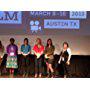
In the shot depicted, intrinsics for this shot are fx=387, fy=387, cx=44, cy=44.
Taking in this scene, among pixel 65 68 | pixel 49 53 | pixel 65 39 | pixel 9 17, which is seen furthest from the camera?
pixel 65 39

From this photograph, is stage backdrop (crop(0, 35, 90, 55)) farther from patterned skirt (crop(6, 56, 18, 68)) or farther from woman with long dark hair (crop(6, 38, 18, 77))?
patterned skirt (crop(6, 56, 18, 68))

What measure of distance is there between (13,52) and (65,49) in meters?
1.54

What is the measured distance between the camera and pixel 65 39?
12641 millimetres

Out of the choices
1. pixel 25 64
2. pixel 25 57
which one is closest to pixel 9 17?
pixel 25 57

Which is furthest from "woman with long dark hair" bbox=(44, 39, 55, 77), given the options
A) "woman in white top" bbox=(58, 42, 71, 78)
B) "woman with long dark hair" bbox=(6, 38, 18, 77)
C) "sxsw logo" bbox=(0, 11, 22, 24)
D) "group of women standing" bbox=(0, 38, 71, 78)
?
"sxsw logo" bbox=(0, 11, 22, 24)

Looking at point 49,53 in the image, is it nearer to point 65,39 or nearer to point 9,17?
point 65,39

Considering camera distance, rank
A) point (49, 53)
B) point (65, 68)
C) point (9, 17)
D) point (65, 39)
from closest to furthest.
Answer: point (49, 53)
point (9, 17)
point (65, 68)
point (65, 39)

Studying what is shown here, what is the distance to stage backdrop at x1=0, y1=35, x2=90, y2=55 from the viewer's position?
1249 cm

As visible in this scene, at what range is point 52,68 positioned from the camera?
39.7ft

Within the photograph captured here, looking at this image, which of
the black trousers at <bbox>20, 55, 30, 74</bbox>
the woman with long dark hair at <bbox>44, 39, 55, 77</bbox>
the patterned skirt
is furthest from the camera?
the black trousers at <bbox>20, 55, 30, 74</bbox>

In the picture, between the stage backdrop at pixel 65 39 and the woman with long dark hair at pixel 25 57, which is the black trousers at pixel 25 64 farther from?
the stage backdrop at pixel 65 39

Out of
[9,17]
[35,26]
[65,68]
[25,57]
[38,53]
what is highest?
[9,17]
